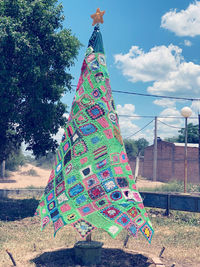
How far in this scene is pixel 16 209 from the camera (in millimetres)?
12516

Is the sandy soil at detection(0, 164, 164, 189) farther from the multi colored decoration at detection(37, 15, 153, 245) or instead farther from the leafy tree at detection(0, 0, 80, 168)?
the multi colored decoration at detection(37, 15, 153, 245)

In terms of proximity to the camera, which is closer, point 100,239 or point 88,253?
point 88,253

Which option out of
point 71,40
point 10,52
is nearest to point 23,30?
point 10,52

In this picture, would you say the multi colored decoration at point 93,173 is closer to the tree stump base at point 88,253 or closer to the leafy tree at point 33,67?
the tree stump base at point 88,253

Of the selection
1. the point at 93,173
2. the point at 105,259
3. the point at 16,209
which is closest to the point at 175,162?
the point at 16,209

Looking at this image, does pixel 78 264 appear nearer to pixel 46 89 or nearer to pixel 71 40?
pixel 46 89

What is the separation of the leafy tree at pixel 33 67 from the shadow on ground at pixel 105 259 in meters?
6.03

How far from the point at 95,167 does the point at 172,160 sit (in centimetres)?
2908

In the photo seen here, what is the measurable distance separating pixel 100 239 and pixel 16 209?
18.4ft

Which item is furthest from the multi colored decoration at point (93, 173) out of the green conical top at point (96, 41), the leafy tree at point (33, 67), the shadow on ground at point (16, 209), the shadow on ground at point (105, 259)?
the shadow on ground at point (16, 209)

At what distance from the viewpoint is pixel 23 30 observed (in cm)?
1123

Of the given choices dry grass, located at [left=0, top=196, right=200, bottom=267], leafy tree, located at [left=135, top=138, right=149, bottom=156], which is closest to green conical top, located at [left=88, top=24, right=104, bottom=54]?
dry grass, located at [left=0, top=196, right=200, bottom=267]

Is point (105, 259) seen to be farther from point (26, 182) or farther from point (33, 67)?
point (26, 182)

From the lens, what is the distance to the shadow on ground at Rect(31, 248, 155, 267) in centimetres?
582
